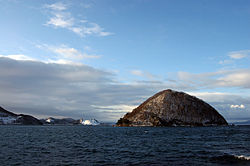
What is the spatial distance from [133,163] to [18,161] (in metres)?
18.0

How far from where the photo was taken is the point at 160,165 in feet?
100

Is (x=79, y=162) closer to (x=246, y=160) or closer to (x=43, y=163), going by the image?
(x=43, y=163)

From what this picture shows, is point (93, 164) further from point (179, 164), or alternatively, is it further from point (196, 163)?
point (196, 163)

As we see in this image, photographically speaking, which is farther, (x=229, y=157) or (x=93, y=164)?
(x=229, y=157)

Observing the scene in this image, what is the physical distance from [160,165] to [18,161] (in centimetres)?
2193

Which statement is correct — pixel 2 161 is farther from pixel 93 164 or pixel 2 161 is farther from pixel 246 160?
pixel 246 160

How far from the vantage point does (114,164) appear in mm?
32062

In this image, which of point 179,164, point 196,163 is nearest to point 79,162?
point 179,164

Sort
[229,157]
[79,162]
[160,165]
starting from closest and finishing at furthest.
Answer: [160,165] → [79,162] → [229,157]

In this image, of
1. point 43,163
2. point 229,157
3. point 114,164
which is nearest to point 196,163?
point 229,157

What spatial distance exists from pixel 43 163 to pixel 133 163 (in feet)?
43.7

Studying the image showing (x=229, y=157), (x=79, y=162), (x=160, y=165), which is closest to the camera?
(x=160, y=165)

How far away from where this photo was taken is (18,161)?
112 ft

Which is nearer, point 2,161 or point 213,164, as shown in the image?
point 213,164
